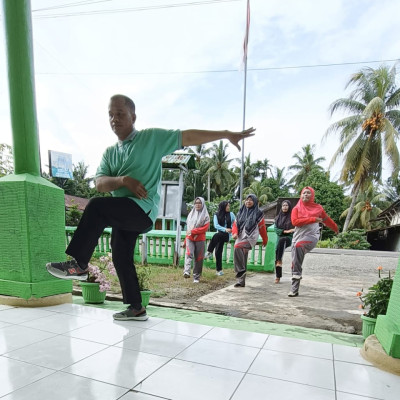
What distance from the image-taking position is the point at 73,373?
1586mm

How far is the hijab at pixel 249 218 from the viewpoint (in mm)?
5301

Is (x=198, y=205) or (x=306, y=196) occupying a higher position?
(x=306, y=196)

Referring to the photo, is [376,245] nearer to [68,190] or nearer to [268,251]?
[268,251]

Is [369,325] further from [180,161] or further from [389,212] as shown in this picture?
[389,212]

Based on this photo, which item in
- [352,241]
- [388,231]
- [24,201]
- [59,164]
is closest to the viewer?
[24,201]

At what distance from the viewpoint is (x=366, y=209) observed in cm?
2400

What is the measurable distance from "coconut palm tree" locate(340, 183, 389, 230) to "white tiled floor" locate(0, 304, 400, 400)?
932 inches

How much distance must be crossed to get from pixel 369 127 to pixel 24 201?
62.9ft

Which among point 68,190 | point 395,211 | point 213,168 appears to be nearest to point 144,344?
point 395,211

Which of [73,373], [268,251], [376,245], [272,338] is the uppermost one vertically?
[73,373]

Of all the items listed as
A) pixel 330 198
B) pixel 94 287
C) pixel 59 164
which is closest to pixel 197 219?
pixel 94 287

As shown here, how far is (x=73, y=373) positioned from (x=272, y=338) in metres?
1.37

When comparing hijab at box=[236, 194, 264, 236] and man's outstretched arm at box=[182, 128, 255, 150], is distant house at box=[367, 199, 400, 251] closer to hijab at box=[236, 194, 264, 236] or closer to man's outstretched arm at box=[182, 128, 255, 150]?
hijab at box=[236, 194, 264, 236]

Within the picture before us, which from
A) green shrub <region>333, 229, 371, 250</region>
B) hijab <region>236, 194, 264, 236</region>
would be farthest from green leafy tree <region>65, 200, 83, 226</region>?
green shrub <region>333, 229, 371, 250</region>
